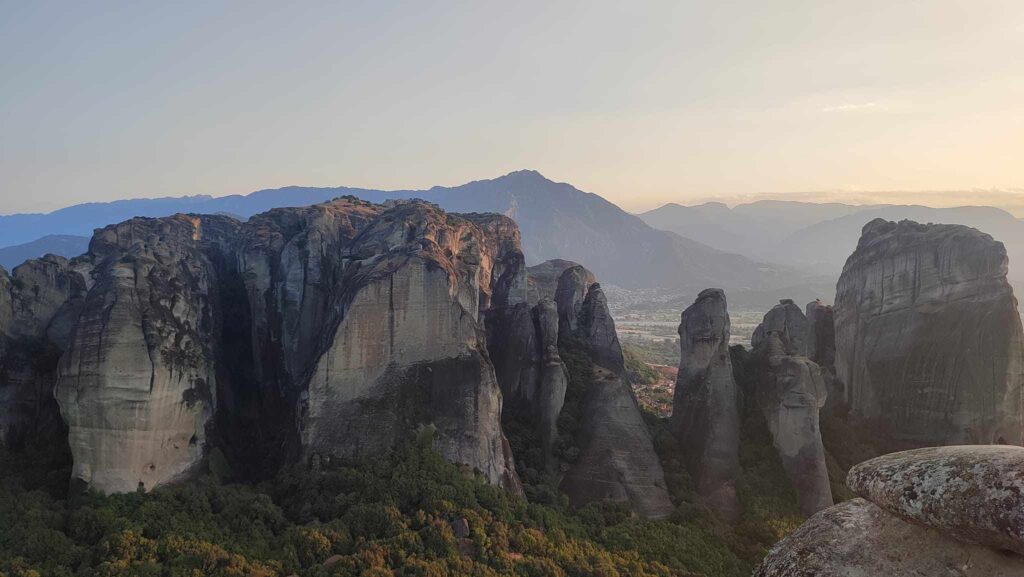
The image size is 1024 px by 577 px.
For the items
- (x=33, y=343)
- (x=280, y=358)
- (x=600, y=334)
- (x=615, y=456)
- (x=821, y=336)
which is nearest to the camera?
(x=33, y=343)

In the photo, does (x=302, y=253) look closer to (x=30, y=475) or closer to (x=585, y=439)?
(x=30, y=475)

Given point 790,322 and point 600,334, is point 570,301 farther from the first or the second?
point 790,322

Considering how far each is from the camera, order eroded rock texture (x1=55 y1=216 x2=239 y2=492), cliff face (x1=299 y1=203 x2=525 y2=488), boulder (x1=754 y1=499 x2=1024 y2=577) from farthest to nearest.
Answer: cliff face (x1=299 y1=203 x2=525 y2=488) < eroded rock texture (x1=55 y1=216 x2=239 y2=492) < boulder (x1=754 y1=499 x2=1024 y2=577)

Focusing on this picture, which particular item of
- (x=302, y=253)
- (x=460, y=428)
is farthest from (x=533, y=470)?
(x=302, y=253)

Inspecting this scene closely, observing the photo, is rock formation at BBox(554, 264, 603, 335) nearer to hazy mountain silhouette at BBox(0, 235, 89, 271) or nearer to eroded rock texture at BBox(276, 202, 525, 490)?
eroded rock texture at BBox(276, 202, 525, 490)

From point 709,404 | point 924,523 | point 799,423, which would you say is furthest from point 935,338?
point 924,523

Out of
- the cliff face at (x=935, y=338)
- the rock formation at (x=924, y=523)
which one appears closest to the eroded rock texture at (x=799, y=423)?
the cliff face at (x=935, y=338)

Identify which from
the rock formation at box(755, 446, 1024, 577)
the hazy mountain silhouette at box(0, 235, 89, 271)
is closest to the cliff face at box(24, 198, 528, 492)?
the rock formation at box(755, 446, 1024, 577)
